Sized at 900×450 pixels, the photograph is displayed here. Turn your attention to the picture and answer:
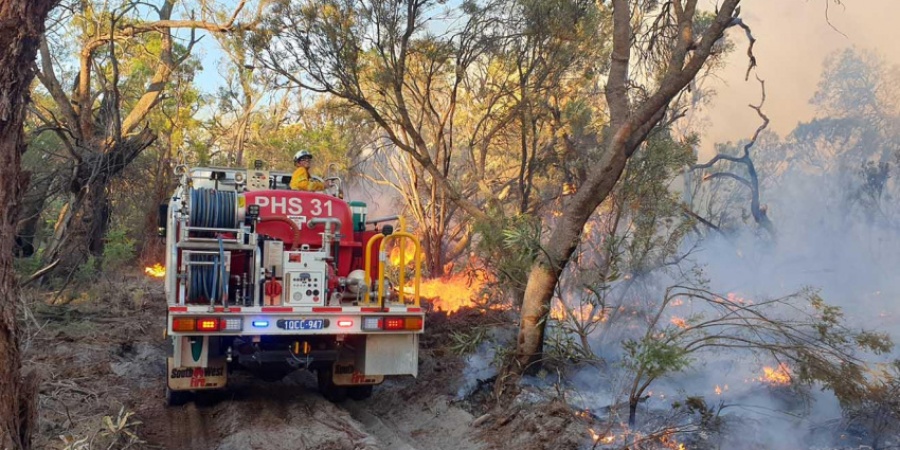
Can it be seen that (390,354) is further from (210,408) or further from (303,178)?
(303,178)

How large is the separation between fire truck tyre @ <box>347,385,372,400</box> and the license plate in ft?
5.52

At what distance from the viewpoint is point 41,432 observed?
6.43 meters

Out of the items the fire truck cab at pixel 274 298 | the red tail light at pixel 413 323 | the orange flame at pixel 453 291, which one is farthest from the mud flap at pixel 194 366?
the orange flame at pixel 453 291

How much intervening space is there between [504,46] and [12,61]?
11.0m

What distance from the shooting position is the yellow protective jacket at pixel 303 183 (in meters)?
9.75

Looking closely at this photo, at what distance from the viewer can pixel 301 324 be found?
768 cm

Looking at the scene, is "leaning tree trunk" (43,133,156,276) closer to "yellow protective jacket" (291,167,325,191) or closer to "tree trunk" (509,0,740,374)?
"yellow protective jacket" (291,167,325,191)

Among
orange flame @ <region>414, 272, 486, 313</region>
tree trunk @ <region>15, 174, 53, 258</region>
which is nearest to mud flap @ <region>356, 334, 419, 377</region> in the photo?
orange flame @ <region>414, 272, 486, 313</region>

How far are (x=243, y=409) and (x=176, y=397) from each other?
0.85 m

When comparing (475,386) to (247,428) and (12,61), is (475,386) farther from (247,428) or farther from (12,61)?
(12,61)

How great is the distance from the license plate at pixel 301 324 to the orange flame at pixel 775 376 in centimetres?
468

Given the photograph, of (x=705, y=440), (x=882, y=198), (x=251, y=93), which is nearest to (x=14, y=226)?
Answer: (x=705, y=440)

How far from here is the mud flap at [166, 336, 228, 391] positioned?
7562 millimetres

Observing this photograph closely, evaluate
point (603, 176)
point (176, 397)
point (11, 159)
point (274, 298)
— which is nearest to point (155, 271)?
point (176, 397)
